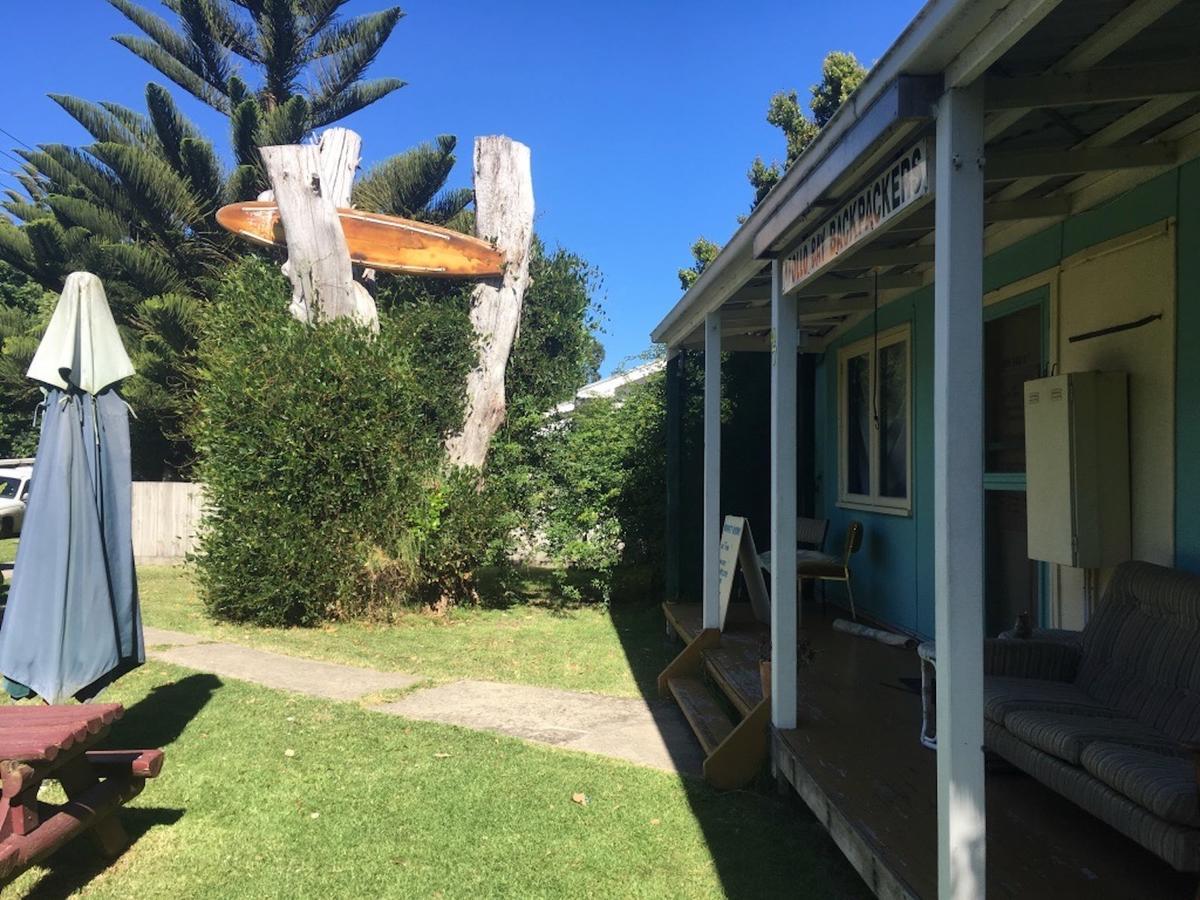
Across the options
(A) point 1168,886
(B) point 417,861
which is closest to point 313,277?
(B) point 417,861

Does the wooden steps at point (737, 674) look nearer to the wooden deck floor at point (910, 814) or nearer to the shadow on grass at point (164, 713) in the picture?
the wooden deck floor at point (910, 814)

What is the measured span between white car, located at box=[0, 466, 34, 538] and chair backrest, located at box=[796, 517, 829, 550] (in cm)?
978

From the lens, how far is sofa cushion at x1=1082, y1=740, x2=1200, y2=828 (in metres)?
2.21

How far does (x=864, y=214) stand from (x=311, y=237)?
857 cm

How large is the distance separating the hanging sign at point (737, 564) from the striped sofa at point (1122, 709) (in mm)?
2272

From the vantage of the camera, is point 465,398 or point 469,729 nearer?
point 469,729

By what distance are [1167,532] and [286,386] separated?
7.59m

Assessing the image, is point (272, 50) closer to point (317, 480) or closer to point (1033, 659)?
point (317, 480)

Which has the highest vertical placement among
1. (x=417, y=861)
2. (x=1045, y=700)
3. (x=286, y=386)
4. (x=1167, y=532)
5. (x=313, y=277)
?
(x=313, y=277)

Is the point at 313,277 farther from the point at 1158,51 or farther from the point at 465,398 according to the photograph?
the point at 1158,51

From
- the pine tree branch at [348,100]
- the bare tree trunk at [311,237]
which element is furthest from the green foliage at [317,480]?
the pine tree branch at [348,100]

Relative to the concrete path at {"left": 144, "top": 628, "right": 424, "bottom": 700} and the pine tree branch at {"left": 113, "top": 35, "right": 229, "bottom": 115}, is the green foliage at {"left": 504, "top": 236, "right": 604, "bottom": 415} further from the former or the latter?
the pine tree branch at {"left": 113, "top": 35, "right": 229, "bottom": 115}

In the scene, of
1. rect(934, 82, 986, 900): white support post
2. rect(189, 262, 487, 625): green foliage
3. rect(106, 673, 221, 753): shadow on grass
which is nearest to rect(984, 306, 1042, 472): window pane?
rect(934, 82, 986, 900): white support post

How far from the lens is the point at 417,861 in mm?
3547
